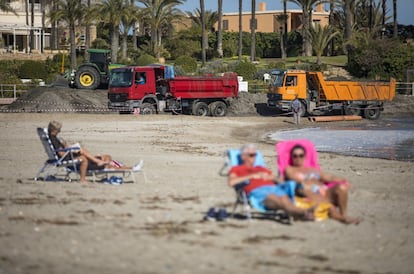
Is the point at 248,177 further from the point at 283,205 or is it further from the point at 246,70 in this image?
the point at 246,70

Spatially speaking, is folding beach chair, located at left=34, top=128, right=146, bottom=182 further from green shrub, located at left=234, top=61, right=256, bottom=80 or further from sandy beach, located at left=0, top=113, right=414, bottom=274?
green shrub, located at left=234, top=61, right=256, bottom=80

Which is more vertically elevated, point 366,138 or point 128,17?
point 128,17

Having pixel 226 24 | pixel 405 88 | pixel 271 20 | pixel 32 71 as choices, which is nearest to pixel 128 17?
pixel 32 71

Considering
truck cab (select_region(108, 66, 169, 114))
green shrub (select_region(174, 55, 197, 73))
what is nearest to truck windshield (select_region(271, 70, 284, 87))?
truck cab (select_region(108, 66, 169, 114))

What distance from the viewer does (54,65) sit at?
56719 mm

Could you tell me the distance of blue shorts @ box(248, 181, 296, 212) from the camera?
33.0 ft

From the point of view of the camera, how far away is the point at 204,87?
129 feet

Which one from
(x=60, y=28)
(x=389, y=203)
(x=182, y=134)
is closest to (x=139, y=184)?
(x=389, y=203)

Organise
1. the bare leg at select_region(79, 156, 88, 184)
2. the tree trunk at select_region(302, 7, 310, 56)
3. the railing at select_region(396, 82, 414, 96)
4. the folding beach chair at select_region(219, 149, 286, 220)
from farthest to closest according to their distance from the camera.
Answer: the tree trunk at select_region(302, 7, 310, 56), the railing at select_region(396, 82, 414, 96), the bare leg at select_region(79, 156, 88, 184), the folding beach chair at select_region(219, 149, 286, 220)

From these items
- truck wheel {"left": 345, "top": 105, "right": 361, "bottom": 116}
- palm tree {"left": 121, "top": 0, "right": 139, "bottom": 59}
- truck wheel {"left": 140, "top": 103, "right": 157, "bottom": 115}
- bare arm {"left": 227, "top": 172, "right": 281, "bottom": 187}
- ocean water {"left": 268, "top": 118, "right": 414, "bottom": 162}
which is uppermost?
palm tree {"left": 121, "top": 0, "right": 139, "bottom": 59}

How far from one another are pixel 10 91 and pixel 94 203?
35.6 meters

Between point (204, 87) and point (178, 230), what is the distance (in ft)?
97.9

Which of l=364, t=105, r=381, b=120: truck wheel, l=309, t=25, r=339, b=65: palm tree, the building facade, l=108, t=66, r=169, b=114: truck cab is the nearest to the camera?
l=108, t=66, r=169, b=114: truck cab

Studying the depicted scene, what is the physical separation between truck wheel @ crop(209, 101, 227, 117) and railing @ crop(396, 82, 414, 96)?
17.0 meters
